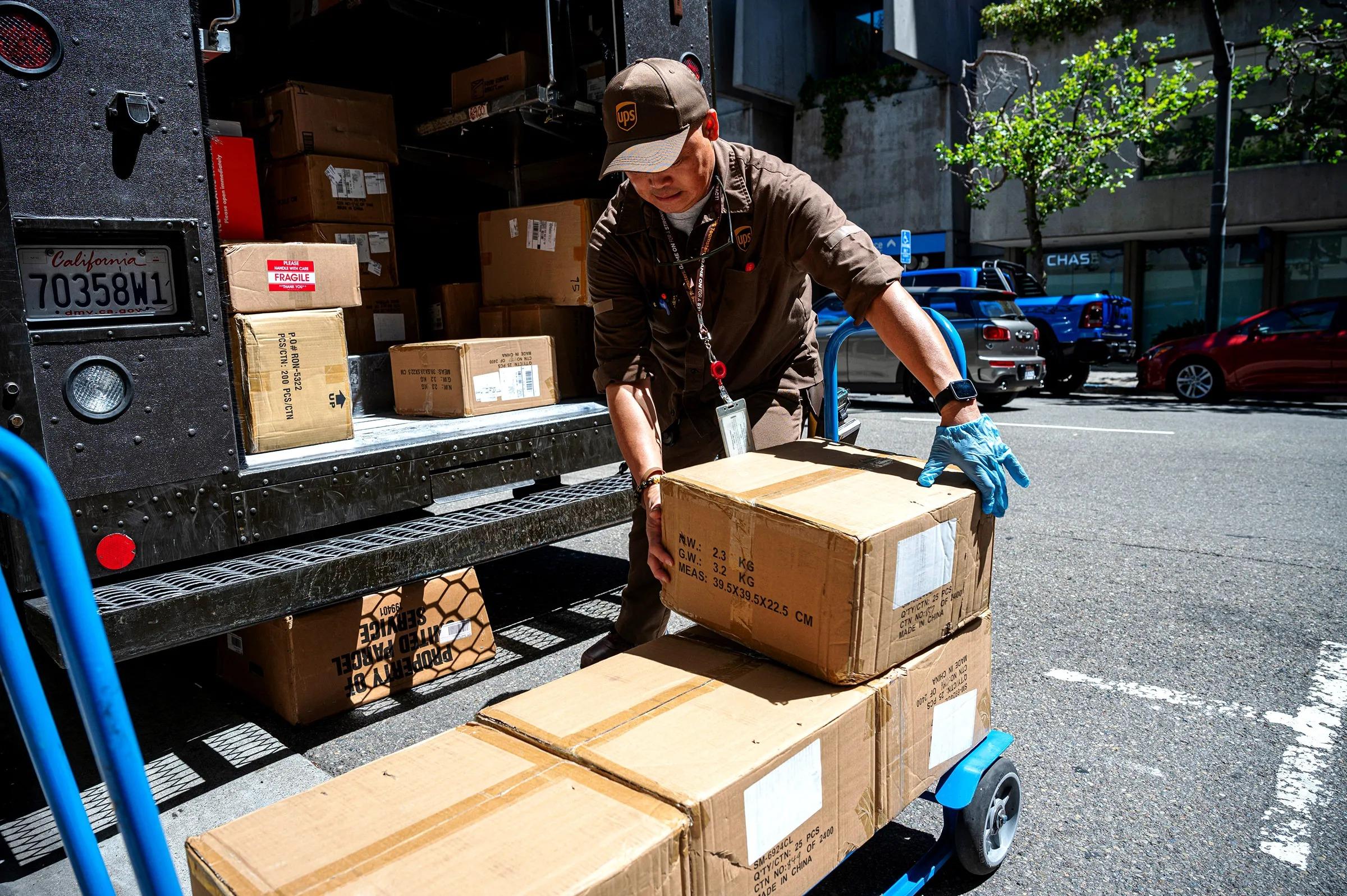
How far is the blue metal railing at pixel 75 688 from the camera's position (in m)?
0.98

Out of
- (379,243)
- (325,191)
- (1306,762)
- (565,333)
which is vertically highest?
(325,191)

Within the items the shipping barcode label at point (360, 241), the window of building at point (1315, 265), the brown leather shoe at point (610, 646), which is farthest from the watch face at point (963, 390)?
the window of building at point (1315, 265)

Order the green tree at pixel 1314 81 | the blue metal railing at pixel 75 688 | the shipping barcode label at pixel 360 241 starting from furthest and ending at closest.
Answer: the green tree at pixel 1314 81 → the shipping barcode label at pixel 360 241 → the blue metal railing at pixel 75 688

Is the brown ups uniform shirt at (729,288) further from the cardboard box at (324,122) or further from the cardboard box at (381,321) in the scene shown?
the cardboard box at (381,321)

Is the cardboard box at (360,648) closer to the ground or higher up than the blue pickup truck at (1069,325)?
closer to the ground

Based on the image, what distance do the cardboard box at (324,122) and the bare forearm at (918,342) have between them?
3.61 meters

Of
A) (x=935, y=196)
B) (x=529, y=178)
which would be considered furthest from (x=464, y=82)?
(x=935, y=196)

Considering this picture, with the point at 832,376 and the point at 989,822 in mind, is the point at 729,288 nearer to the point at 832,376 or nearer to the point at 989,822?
the point at 832,376

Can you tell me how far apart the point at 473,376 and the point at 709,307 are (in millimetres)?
1893

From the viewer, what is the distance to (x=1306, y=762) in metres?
2.87

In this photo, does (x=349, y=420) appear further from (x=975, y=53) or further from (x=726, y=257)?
(x=975, y=53)

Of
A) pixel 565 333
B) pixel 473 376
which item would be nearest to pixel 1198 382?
pixel 565 333

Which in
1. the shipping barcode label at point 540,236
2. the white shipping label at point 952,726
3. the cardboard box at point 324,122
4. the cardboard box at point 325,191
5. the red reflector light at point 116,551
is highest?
the cardboard box at point 324,122

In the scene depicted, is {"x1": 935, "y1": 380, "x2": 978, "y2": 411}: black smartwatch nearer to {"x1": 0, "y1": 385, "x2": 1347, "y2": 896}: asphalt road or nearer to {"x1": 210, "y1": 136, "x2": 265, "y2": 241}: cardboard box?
{"x1": 0, "y1": 385, "x2": 1347, "y2": 896}: asphalt road
